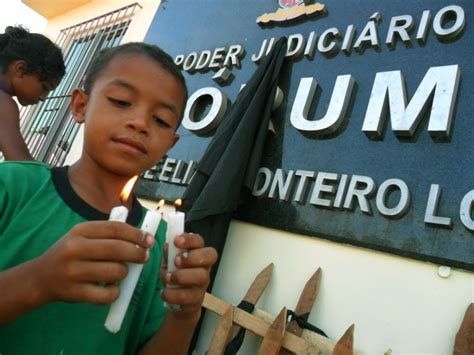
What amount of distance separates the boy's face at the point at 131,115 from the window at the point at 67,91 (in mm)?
4097

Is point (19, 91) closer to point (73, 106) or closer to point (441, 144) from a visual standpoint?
point (73, 106)

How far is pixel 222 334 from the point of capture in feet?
6.97

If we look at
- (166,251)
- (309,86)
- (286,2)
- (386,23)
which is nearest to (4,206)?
(166,251)

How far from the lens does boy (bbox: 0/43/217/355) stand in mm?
619

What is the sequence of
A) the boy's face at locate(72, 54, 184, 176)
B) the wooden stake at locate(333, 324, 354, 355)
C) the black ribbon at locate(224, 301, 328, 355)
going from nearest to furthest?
1. the boy's face at locate(72, 54, 184, 176)
2. the wooden stake at locate(333, 324, 354, 355)
3. the black ribbon at locate(224, 301, 328, 355)

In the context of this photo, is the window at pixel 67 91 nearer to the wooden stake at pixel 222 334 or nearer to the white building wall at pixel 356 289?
the white building wall at pixel 356 289

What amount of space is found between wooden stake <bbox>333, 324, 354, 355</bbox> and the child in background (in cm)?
186

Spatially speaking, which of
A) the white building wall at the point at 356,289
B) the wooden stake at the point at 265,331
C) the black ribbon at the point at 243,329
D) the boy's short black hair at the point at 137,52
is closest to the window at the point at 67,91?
the white building wall at the point at 356,289

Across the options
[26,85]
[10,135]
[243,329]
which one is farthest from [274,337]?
[26,85]

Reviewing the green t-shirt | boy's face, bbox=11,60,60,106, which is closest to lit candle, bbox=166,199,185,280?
the green t-shirt

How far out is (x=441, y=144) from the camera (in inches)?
79.4

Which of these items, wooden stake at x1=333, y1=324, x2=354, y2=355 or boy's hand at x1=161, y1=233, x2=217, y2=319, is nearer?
boy's hand at x1=161, y1=233, x2=217, y2=319

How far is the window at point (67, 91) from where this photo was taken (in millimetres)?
5039

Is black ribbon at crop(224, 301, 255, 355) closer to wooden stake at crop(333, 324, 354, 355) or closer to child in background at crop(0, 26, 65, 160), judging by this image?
wooden stake at crop(333, 324, 354, 355)
